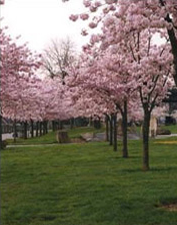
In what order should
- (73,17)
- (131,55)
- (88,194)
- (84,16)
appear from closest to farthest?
(84,16) < (73,17) < (88,194) < (131,55)

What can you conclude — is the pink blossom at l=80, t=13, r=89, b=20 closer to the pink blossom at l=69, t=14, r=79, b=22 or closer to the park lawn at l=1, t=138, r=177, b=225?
the pink blossom at l=69, t=14, r=79, b=22

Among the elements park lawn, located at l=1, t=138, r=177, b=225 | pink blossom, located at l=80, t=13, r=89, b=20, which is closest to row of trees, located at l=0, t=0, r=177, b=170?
pink blossom, located at l=80, t=13, r=89, b=20

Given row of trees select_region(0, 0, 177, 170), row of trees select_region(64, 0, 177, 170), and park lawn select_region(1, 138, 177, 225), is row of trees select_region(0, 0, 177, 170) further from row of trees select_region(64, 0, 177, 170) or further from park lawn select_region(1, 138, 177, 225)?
park lawn select_region(1, 138, 177, 225)

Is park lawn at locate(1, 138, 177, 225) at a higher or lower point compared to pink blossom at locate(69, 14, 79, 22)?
lower

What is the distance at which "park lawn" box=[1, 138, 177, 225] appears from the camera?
Result: 8.77 m

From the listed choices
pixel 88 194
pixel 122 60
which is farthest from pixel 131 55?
pixel 88 194

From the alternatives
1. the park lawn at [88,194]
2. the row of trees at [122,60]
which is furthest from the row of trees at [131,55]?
the park lawn at [88,194]

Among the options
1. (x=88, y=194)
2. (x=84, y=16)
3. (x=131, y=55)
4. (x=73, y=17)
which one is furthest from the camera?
(x=131, y=55)

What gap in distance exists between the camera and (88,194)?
1113 cm

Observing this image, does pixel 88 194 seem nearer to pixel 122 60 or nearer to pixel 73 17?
pixel 73 17

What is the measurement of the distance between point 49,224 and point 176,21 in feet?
12.9

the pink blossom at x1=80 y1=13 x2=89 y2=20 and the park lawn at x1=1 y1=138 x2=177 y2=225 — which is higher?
the pink blossom at x1=80 y1=13 x2=89 y2=20

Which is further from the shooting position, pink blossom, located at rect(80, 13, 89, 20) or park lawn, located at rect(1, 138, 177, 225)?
pink blossom, located at rect(80, 13, 89, 20)

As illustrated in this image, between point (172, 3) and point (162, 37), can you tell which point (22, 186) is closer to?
point (162, 37)
